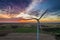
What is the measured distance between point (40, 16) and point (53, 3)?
0.88ft

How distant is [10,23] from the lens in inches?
136

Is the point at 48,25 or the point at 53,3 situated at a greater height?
the point at 53,3

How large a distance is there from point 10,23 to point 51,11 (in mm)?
621

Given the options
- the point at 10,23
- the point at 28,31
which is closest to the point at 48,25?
the point at 28,31

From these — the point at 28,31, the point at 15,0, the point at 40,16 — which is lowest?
the point at 28,31

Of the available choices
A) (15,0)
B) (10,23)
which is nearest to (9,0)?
(15,0)

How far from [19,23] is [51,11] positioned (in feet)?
1.63

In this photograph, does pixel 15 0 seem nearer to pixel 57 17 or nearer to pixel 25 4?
pixel 25 4

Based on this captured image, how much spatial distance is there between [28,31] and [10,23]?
0.29 m

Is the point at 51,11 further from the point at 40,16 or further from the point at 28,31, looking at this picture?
the point at 28,31

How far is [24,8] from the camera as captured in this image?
11.4ft

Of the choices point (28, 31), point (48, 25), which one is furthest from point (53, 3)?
point (28, 31)

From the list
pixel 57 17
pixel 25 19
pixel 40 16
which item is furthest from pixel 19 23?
pixel 57 17

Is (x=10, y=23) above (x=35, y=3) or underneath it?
underneath
